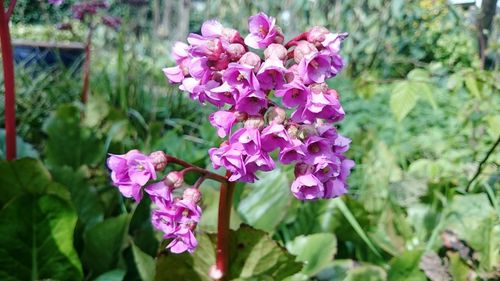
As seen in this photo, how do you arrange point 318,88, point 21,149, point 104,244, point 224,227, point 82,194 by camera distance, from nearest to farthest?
point 318,88
point 224,227
point 104,244
point 82,194
point 21,149

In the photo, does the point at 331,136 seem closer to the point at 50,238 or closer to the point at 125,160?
the point at 125,160

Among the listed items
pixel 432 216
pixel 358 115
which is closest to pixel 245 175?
pixel 432 216

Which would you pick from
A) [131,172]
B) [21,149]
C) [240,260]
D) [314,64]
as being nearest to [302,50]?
[314,64]

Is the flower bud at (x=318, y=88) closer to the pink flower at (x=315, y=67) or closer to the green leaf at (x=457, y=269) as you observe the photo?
the pink flower at (x=315, y=67)

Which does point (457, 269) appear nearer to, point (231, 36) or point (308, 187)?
point (308, 187)

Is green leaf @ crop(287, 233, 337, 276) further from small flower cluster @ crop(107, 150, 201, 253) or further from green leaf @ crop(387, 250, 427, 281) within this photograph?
small flower cluster @ crop(107, 150, 201, 253)

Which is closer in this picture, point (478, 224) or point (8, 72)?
point (8, 72)
